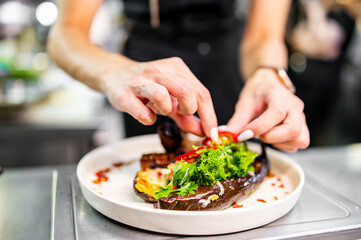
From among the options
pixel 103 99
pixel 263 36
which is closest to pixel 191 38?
pixel 263 36

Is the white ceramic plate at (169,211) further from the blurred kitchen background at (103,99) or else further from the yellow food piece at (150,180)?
the blurred kitchen background at (103,99)

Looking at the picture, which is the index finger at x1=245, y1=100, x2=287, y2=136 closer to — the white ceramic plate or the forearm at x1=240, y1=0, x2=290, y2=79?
the white ceramic plate

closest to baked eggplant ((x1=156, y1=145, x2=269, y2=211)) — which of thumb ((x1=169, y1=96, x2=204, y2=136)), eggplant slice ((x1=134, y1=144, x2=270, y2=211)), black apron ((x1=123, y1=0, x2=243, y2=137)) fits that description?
eggplant slice ((x1=134, y1=144, x2=270, y2=211))

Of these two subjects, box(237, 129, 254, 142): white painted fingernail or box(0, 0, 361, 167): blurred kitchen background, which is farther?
box(0, 0, 361, 167): blurred kitchen background

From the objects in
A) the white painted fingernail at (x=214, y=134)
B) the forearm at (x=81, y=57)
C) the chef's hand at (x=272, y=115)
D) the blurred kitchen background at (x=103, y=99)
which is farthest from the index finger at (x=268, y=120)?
the blurred kitchen background at (x=103, y=99)

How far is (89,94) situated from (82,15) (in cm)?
243

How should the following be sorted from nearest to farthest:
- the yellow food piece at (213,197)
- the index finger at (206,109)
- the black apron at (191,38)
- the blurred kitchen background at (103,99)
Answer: the yellow food piece at (213,197) < the index finger at (206,109) < the black apron at (191,38) < the blurred kitchen background at (103,99)

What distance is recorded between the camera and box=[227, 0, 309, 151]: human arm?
1079mm

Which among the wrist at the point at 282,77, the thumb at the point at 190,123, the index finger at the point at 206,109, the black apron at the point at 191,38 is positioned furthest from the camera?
the black apron at the point at 191,38

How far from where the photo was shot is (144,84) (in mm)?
966

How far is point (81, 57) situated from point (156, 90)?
41 centimetres

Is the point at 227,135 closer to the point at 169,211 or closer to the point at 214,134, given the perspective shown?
the point at 214,134

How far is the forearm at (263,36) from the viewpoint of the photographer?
5.25ft

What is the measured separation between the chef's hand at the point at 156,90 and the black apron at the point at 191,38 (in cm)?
64
